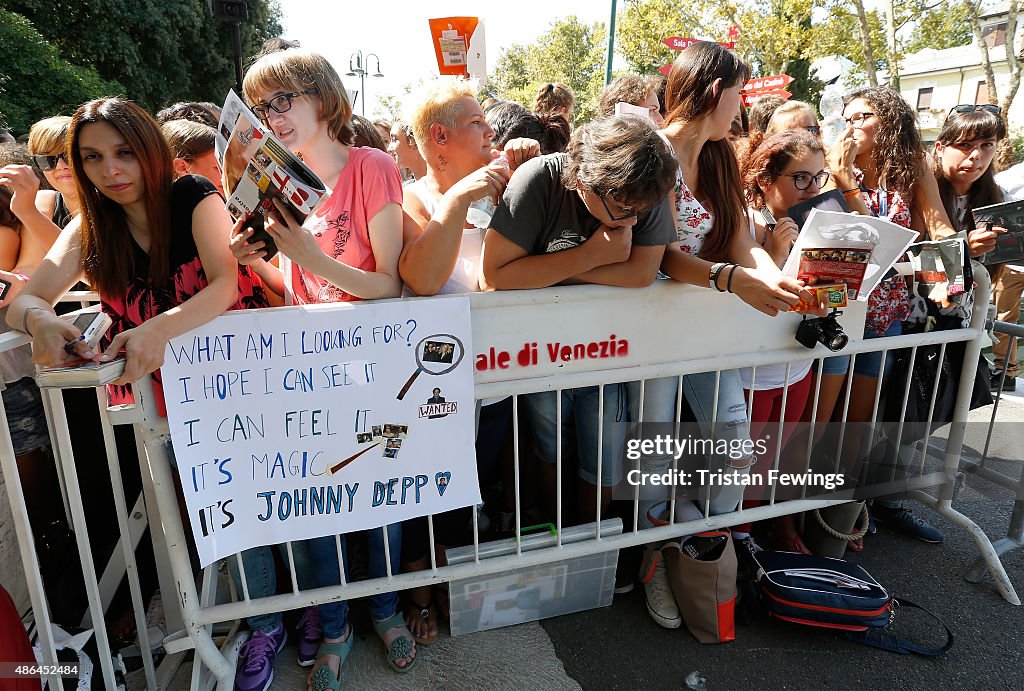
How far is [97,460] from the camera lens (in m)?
2.71

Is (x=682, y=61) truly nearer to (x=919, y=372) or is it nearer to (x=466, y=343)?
(x=466, y=343)

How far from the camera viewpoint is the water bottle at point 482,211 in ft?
7.17

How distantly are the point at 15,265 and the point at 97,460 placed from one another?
39.5 inches

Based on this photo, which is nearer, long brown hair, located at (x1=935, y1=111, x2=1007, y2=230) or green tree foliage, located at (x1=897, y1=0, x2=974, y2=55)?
long brown hair, located at (x1=935, y1=111, x2=1007, y2=230)

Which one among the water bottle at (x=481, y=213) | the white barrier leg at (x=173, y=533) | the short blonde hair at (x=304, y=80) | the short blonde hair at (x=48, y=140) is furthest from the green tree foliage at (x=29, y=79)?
the water bottle at (x=481, y=213)

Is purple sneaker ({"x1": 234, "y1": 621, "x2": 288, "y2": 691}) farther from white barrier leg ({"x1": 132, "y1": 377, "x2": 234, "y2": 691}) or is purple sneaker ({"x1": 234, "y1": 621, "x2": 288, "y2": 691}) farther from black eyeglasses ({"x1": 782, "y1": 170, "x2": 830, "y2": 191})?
black eyeglasses ({"x1": 782, "y1": 170, "x2": 830, "y2": 191})

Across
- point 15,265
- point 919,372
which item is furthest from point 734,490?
point 15,265

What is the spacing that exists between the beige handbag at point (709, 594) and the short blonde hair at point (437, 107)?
76.2 inches

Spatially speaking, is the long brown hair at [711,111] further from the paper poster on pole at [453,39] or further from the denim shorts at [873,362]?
the paper poster on pole at [453,39]

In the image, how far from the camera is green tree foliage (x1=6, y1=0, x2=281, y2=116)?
16.6m

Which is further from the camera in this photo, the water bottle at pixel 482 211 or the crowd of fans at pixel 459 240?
the water bottle at pixel 482 211

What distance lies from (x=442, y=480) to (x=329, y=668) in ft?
2.66

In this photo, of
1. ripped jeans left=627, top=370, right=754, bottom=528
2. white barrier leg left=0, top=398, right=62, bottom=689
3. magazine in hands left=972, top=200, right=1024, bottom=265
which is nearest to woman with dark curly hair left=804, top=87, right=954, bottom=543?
magazine in hands left=972, top=200, right=1024, bottom=265

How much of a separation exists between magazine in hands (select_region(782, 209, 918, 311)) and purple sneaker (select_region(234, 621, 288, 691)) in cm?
230
